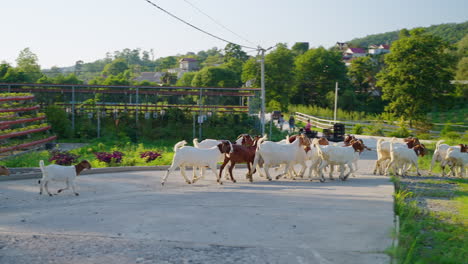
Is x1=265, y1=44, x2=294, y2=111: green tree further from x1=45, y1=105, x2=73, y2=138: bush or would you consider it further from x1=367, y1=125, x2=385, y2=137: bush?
x1=45, y1=105, x2=73, y2=138: bush

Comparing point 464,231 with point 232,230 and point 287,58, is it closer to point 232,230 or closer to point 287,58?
point 232,230

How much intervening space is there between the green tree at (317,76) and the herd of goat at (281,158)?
51479mm

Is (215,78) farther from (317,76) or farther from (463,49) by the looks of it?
(463,49)

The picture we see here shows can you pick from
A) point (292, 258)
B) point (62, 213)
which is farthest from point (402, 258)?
point (62, 213)

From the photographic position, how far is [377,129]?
37.7m

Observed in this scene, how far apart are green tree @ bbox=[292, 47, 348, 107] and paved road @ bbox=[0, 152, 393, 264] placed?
57.3 metres

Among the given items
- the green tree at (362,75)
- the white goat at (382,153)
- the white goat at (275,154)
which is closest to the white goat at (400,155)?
the white goat at (382,153)

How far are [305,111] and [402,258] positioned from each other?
161ft

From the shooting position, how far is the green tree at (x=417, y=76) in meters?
42.8

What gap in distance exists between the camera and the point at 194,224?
367 inches

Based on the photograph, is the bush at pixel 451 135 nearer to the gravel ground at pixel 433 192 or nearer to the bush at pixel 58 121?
the gravel ground at pixel 433 192

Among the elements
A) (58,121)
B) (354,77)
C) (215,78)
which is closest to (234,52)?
(354,77)

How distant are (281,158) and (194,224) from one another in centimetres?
630

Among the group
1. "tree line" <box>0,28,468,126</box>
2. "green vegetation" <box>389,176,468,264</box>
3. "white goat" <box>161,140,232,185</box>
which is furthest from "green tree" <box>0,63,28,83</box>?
"green vegetation" <box>389,176,468,264</box>
